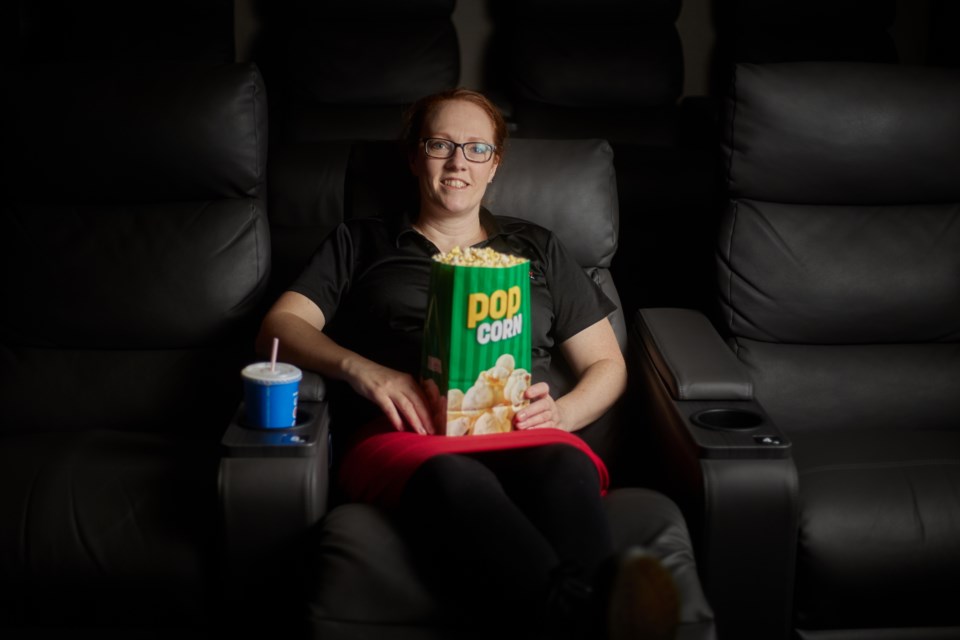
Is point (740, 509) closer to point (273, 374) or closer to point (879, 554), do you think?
point (879, 554)

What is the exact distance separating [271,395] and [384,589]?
33 centimetres

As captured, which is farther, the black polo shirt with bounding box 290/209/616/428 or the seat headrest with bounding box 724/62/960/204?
the seat headrest with bounding box 724/62/960/204

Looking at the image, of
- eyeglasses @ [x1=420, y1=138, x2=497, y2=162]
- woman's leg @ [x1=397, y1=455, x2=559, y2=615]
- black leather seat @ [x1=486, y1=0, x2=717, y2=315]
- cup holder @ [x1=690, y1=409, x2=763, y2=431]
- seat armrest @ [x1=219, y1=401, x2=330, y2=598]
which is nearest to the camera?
woman's leg @ [x1=397, y1=455, x2=559, y2=615]

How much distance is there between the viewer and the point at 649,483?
1.82m

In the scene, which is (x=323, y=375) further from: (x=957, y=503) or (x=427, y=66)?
(x=427, y=66)

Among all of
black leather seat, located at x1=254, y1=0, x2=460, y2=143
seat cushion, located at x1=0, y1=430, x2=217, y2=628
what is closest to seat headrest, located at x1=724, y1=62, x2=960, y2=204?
seat cushion, located at x1=0, y1=430, x2=217, y2=628

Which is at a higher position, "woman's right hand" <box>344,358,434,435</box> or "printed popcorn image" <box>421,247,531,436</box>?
"printed popcorn image" <box>421,247,531,436</box>

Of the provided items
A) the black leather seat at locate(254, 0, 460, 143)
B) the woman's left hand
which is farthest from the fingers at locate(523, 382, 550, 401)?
the black leather seat at locate(254, 0, 460, 143)

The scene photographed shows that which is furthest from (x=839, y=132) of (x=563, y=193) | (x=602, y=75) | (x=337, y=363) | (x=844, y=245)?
(x=602, y=75)

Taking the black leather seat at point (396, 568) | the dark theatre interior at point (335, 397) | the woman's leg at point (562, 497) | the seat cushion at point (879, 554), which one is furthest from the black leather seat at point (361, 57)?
the seat cushion at point (879, 554)

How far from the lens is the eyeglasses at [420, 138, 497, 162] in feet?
5.82

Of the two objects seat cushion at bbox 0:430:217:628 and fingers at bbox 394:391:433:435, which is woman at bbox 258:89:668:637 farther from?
seat cushion at bbox 0:430:217:628

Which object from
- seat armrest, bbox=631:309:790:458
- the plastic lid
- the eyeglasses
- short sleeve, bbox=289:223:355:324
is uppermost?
the eyeglasses

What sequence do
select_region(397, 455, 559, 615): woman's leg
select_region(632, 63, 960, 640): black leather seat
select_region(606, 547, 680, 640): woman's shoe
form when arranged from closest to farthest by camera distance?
select_region(606, 547, 680, 640): woman's shoe < select_region(397, 455, 559, 615): woman's leg < select_region(632, 63, 960, 640): black leather seat
